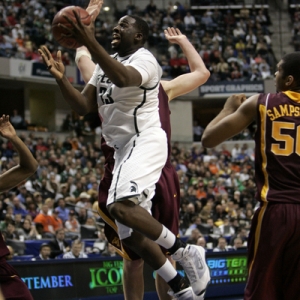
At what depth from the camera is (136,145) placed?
16.9ft

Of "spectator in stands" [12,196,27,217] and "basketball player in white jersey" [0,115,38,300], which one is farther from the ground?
"basketball player in white jersey" [0,115,38,300]

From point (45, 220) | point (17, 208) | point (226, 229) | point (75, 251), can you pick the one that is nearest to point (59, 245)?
point (75, 251)

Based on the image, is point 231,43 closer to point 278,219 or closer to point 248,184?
point 248,184

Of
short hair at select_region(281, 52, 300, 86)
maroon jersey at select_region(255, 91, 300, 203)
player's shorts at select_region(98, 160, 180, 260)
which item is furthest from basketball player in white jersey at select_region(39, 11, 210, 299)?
short hair at select_region(281, 52, 300, 86)

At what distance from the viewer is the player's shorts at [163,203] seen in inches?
228

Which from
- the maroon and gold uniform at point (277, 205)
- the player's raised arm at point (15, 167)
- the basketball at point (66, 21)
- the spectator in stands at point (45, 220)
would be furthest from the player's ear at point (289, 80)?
the spectator in stands at point (45, 220)

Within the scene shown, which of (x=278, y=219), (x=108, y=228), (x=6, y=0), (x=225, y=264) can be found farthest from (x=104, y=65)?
(x=6, y=0)

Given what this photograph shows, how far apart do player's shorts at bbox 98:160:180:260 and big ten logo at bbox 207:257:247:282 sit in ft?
21.4

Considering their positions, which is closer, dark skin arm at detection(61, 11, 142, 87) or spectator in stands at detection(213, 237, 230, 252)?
dark skin arm at detection(61, 11, 142, 87)

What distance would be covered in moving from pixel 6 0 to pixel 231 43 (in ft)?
32.4

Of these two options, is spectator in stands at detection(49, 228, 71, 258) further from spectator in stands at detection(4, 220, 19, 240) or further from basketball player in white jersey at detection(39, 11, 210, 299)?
basketball player in white jersey at detection(39, 11, 210, 299)

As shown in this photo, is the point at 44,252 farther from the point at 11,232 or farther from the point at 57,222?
the point at 57,222

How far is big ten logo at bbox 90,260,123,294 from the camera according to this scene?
11.0 meters

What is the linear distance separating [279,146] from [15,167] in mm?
2247
